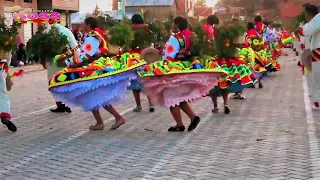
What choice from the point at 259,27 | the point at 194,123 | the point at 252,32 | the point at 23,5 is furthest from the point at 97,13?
the point at 23,5

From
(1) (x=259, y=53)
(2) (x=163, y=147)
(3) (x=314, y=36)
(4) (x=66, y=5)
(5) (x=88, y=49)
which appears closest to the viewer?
(2) (x=163, y=147)

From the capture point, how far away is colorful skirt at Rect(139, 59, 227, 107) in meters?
8.76

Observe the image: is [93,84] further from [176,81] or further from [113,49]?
[113,49]

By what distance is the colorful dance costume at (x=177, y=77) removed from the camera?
345 inches

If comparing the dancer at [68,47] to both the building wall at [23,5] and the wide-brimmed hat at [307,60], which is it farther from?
the building wall at [23,5]

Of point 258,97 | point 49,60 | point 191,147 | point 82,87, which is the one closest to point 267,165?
point 191,147

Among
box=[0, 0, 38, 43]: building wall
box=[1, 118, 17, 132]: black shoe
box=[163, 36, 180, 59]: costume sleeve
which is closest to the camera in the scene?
box=[163, 36, 180, 59]: costume sleeve

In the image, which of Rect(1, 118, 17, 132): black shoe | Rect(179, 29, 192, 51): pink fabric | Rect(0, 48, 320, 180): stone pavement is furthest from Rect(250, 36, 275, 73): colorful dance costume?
Rect(1, 118, 17, 132): black shoe

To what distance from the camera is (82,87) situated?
28.8 ft

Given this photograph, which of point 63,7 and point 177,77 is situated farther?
point 63,7

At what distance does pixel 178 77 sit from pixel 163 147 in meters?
1.24

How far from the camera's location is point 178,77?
8750mm

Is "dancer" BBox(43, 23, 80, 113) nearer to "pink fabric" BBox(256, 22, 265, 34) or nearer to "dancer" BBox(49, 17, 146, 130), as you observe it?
"dancer" BBox(49, 17, 146, 130)

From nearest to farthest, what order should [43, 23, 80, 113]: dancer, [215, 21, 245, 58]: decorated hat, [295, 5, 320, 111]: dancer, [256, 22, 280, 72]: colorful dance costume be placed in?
[295, 5, 320, 111]: dancer → [43, 23, 80, 113]: dancer → [215, 21, 245, 58]: decorated hat → [256, 22, 280, 72]: colorful dance costume
